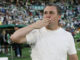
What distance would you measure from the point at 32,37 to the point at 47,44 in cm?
Answer: 19

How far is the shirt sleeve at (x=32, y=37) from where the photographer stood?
348 cm

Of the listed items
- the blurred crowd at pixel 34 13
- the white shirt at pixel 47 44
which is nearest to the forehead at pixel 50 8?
the white shirt at pixel 47 44

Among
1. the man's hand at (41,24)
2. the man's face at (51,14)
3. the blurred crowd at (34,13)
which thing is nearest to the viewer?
the man's hand at (41,24)

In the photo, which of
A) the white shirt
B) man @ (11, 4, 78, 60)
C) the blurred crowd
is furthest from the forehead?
the blurred crowd

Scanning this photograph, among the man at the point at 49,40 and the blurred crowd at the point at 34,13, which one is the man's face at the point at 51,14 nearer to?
the man at the point at 49,40

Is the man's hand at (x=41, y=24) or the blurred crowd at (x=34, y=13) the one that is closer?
the man's hand at (x=41, y=24)

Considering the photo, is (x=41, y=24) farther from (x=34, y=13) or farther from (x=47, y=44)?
(x=34, y=13)

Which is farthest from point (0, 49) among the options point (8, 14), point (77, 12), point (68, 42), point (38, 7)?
point (77, 12)

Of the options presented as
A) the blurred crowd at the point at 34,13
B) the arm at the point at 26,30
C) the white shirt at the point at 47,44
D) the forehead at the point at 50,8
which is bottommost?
the blurred crowd at the point at 34,13

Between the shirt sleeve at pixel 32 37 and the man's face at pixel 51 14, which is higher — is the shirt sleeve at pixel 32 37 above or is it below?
below

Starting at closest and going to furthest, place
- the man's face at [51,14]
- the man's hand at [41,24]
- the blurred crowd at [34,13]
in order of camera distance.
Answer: the man's hand at [41,24] < the man's face at [51,14] < the blurred crowd at [34,13]

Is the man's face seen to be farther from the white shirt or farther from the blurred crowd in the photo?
the blurred crowd

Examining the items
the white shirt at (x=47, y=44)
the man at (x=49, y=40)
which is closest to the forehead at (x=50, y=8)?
the man at (x=49, y=40)

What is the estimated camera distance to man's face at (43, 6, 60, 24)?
346 centimetres
